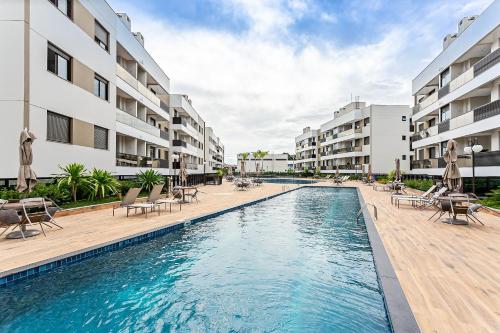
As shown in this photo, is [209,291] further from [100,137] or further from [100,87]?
[100,87]

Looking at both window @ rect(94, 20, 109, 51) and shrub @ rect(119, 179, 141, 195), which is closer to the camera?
shrub @ rect(119, 179, 141, 195)

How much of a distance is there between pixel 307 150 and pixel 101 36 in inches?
2615

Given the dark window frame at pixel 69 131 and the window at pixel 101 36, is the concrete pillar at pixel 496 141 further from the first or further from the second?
the window at pixel 101 36

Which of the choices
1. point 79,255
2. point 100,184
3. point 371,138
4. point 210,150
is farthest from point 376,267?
point 210,150

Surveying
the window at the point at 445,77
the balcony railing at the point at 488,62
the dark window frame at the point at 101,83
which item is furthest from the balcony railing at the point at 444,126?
the dark window frame at the point at 101,83

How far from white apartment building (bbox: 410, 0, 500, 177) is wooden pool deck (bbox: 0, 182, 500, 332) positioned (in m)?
9.07

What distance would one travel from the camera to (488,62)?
16672mm

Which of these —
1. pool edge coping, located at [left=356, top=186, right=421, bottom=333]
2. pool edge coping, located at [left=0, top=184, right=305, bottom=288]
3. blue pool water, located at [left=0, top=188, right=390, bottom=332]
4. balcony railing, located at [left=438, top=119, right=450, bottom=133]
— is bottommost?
blue pool water, located at [left=0, top=188, right=390, bottom=332]

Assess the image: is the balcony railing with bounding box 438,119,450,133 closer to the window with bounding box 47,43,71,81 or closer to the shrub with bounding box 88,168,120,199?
the shrub with bounding box 88,168,120,199

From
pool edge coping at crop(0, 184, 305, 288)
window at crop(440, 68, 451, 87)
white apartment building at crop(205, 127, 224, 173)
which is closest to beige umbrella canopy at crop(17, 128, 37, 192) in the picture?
pool edge coping at crop(0, 184, 305, 288)

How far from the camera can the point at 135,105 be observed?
22.4 metres

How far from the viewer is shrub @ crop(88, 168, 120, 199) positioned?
12945 millimetres

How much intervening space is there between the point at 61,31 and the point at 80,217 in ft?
28.2

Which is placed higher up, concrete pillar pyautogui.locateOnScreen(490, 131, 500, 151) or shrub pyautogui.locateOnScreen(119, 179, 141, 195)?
concrete pillar pyautogui.locateOnScreen(490, 131, 500, 151)
